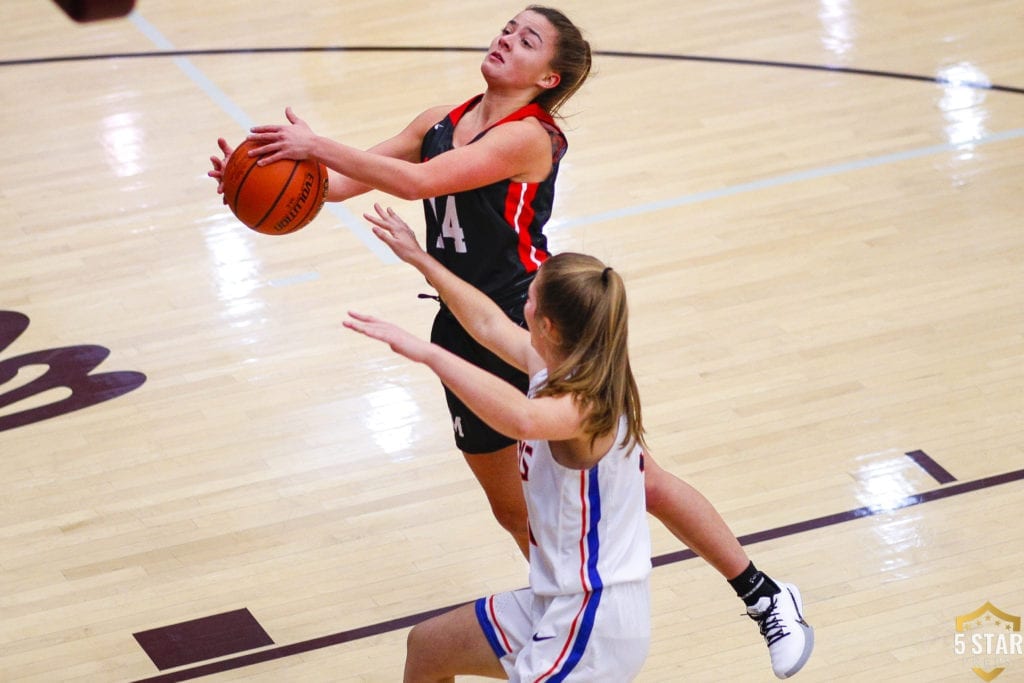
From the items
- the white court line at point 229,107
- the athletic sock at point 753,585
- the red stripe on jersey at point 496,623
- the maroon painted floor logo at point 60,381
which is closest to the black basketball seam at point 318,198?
the red stripe on jersey at point 496,623

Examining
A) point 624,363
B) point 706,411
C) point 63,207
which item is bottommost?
point 706,411

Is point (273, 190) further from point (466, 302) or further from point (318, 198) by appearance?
point (466, 302)

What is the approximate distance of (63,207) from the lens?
7422 millimetres

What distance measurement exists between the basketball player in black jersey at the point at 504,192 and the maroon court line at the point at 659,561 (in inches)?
26.6

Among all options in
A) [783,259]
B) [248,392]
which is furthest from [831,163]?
[248,392]

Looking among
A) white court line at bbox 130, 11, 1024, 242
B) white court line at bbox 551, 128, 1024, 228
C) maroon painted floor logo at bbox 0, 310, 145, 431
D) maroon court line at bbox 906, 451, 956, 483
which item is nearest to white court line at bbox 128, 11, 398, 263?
white court line at bbox 130, 11, 1024, 242

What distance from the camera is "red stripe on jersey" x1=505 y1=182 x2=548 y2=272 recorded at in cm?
390

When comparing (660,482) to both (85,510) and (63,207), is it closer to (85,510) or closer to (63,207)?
(85,510)

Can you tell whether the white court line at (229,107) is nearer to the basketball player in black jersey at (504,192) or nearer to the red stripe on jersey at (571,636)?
the basketball player in black jersey at (504,192)

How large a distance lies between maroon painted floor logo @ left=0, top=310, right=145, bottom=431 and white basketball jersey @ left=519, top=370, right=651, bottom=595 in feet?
10.2

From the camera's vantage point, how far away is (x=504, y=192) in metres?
3.89

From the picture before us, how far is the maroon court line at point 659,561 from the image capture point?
4.37 meters

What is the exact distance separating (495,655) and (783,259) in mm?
3646

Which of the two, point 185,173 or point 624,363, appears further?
point 185,173
